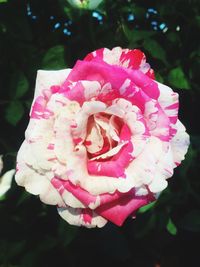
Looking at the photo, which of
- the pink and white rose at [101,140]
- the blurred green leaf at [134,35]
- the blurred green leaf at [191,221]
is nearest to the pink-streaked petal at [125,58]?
Answer: the pink and white rose at [101,140]

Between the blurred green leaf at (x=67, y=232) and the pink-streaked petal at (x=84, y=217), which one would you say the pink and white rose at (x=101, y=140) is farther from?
the blurred green leaf at (x=67, y=232)

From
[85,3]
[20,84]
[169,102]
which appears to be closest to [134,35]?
[85,3]

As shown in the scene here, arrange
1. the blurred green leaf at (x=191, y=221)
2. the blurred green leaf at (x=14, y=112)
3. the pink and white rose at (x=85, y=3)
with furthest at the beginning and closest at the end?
the blurred green leaf at (x=191, y=221)
the blurred green leaf at (x=14, y=112)
the pink and white rose at (x=85, y=3)

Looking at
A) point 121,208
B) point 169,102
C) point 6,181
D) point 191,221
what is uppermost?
point 169,102

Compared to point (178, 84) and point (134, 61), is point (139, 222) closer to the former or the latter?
point (178, 84)

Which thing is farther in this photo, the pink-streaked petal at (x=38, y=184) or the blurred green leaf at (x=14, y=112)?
the blurred green leaf at (x=14, y=112)

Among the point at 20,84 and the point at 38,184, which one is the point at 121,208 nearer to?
the point at 38,184

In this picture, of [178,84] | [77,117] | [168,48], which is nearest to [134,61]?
[77,117]
